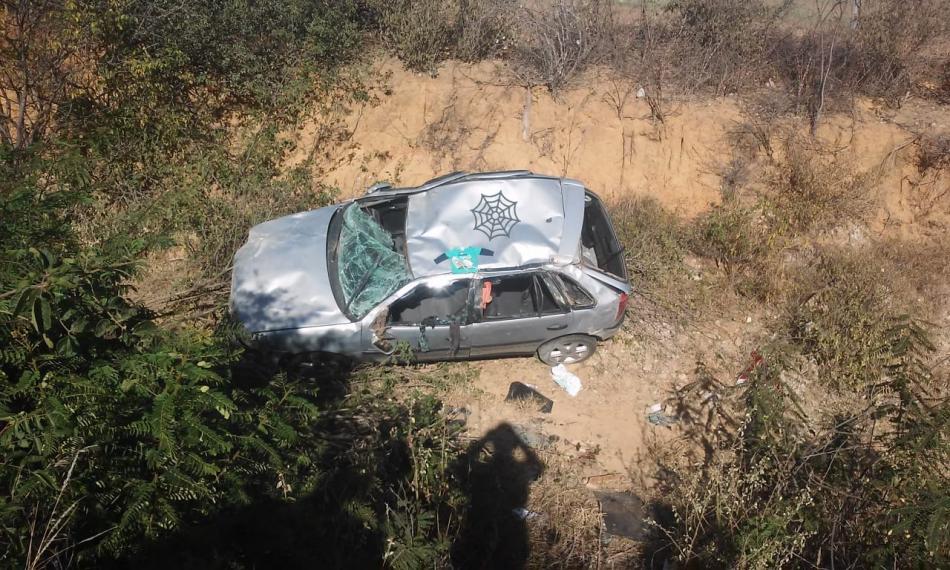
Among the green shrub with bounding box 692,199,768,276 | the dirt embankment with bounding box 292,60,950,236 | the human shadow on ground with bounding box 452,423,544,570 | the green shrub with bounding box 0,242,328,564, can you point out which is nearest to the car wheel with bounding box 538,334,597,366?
the human shadow on ground with bounding box 452,423,544,570

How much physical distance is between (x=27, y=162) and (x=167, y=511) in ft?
13.8

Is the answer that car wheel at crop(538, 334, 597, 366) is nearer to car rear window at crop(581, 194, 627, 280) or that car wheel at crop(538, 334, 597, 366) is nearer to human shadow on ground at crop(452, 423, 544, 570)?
car rear window at crop(581, 194, 627, 280)

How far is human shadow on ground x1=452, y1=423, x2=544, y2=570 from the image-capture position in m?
4.87

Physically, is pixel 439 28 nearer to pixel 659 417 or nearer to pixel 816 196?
pixel 816 196

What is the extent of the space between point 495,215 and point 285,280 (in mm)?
2192

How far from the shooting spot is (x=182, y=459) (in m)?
3.59

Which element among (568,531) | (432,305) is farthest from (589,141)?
(568,531)

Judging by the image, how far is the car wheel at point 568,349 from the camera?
248 inches

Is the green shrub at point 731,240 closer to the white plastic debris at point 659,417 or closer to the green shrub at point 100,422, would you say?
the white plastic debris at point 659,417

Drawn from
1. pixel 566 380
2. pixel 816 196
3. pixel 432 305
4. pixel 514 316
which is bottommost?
pixel 566 380

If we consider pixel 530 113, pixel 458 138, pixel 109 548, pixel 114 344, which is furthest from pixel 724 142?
pixel 109 548

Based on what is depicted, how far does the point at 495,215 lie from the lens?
6008mm

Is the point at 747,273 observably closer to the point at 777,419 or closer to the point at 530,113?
the point at 777,419

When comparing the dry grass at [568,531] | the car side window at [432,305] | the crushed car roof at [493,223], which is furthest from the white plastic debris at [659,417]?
the car side window at [432,305]
